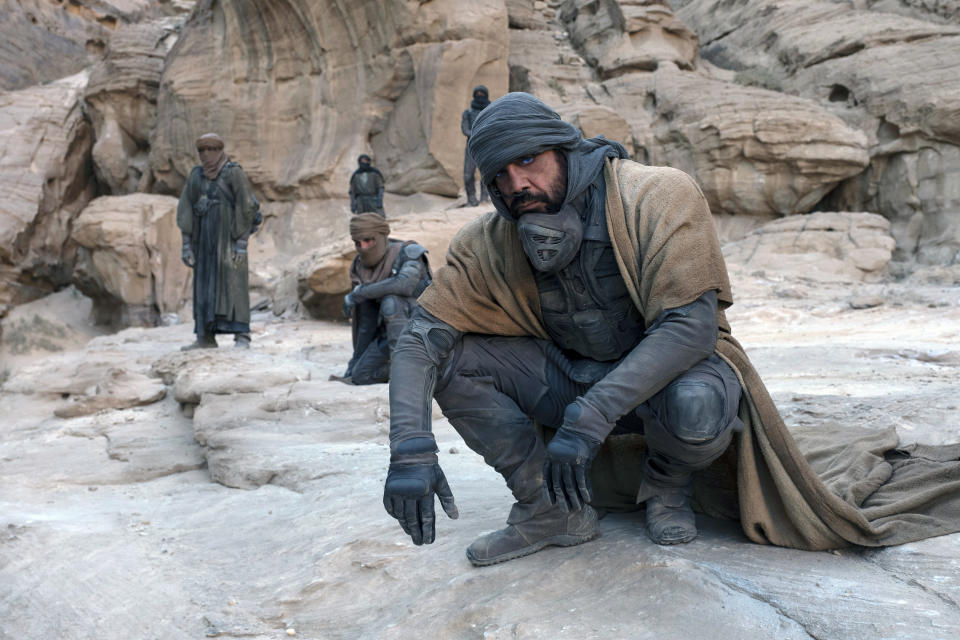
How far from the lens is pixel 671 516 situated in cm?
213

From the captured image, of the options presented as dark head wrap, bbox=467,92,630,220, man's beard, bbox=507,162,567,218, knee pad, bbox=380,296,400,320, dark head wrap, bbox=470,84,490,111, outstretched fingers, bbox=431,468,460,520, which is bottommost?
knee pad, bbox=380,296,400,320

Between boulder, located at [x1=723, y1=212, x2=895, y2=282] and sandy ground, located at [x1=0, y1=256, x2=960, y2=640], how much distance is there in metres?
6.01

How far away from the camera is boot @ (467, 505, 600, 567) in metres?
2.21

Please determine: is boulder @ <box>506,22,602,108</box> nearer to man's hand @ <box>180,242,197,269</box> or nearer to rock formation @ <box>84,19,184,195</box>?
rock formation @ <box>84,19,184,195</box>

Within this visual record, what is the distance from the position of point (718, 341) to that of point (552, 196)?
22.6 inches

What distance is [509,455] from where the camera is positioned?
2.22m

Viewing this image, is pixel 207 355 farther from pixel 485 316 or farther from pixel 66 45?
pixel 66 45

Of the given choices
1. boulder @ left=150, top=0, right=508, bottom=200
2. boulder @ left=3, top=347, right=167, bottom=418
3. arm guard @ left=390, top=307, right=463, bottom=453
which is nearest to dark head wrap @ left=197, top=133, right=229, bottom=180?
boulder @ left=3, top=347, right=167, bottom=418

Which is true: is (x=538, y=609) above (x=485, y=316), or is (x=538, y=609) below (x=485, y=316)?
below

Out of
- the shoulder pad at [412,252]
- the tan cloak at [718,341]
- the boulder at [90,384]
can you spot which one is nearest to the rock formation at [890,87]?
the shoulder pad at [412,252]

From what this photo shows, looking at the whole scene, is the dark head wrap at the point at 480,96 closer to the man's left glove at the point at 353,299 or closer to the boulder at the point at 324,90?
the boulder at the point at 324,90

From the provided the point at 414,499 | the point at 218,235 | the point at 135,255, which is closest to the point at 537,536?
the point at 414,499

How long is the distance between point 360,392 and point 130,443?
4.68ft

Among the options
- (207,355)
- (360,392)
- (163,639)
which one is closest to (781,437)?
(163,639)
